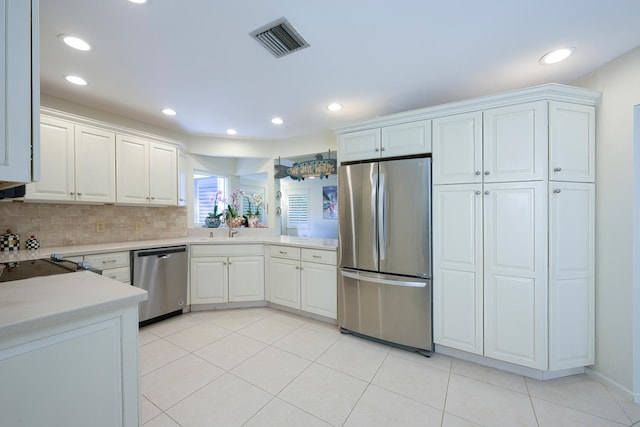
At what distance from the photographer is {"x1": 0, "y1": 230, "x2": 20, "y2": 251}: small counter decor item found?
2305 mm

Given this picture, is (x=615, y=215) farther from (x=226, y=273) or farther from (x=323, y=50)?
(x=226, y=273)

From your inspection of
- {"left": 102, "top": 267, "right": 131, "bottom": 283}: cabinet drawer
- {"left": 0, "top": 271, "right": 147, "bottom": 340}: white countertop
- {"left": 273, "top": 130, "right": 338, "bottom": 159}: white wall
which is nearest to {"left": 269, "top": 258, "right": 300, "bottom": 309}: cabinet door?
{"left": 102, "top": 267, "right": 131, "bottom": 283}: cabinet drawer

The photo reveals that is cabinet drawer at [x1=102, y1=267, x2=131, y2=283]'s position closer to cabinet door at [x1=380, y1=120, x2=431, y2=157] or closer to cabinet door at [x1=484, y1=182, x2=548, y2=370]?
cabinet door at [x1=380, y1=120, x2=431, y2=157]

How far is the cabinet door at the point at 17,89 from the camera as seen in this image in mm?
724

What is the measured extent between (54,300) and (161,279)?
209 cm

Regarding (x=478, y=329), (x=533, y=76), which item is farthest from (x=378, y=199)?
(x=533, y=76)

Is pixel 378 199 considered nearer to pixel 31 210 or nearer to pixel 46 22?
pixel 46 22

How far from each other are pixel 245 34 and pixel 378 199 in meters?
1.66

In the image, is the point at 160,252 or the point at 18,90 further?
the point at 160,252

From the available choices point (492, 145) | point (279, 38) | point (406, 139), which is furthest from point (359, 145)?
point (279, 38)

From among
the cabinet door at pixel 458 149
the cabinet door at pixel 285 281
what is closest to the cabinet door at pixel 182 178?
the cabinet door at pixel 285 281

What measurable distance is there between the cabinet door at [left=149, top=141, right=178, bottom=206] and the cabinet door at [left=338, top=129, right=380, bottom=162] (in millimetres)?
2161

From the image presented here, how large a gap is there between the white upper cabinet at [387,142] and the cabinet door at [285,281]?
56.2 inches

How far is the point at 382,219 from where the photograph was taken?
2.44 meters
